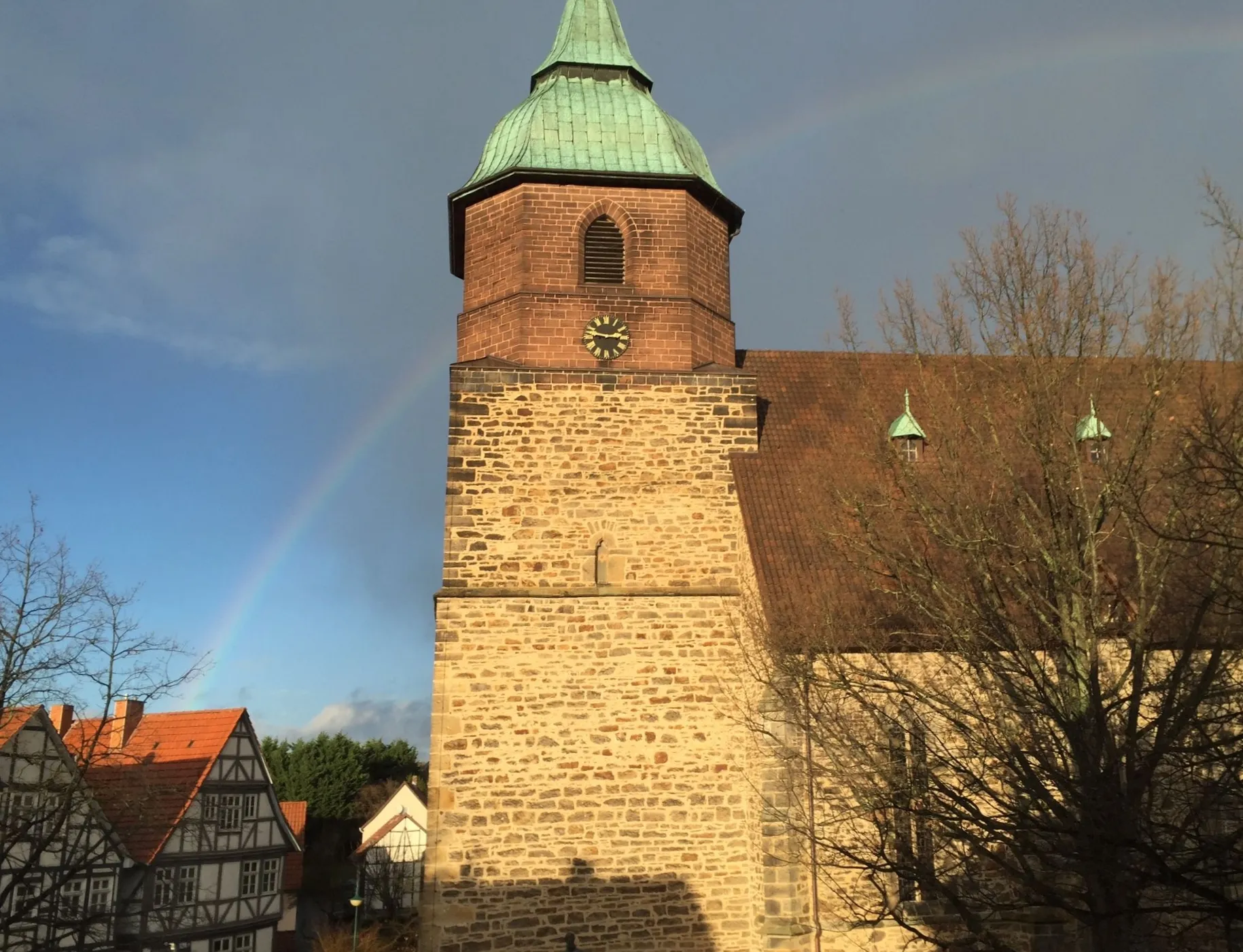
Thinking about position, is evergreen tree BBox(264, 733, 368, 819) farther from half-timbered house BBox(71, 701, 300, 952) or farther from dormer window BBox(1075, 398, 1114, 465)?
dormer window BBox(1075, 398, 1114, 465)

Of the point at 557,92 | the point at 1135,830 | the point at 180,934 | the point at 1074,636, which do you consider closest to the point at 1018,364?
the point at 1074,636

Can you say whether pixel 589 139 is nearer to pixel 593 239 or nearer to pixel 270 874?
pixel 593 239

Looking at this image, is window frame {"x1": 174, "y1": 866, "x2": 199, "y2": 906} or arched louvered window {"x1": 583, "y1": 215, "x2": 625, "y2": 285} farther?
window frame {"x1": 174, "y1": 866, "x2": 199, "y2": 906}

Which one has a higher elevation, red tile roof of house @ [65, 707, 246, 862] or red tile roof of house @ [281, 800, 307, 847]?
red tile roof of house @ [65, 707, 246, 862]

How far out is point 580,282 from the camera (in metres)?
15.8

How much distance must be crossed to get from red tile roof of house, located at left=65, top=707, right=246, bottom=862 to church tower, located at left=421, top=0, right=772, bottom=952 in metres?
11.7

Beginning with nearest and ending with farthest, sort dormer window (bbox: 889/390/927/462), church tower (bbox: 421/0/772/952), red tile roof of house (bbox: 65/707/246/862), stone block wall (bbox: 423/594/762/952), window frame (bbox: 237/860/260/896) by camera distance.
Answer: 1. stone block wall (bbox: 423/594/762/952)
2. church tower (bbox: 421/0/772/952)
3. dormer window (bbox: 889/390/927/462)
4. red tile roof of house (bbox: 65/707/246/862)
5. window frame (bbox: 237/860/260/896)

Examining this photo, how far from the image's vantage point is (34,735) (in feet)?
72.4

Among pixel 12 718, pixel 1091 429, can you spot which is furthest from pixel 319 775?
pixel 1091 429

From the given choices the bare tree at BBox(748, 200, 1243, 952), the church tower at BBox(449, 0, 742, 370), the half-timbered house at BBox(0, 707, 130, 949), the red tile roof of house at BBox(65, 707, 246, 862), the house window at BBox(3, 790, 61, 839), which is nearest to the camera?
the bare tree at BBox(748, 200, 1243, 952)

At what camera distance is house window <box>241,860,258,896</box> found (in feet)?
94.9

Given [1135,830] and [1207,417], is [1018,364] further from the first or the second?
[1135,830]

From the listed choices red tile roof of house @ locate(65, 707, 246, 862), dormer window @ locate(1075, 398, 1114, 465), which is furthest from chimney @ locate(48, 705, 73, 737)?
dormer window @ locate(1075, 398, 1114, 465)

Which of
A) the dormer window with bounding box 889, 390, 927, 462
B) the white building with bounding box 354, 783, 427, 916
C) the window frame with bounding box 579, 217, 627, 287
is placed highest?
the window frame with bounding box 579, 217, 627, 287
